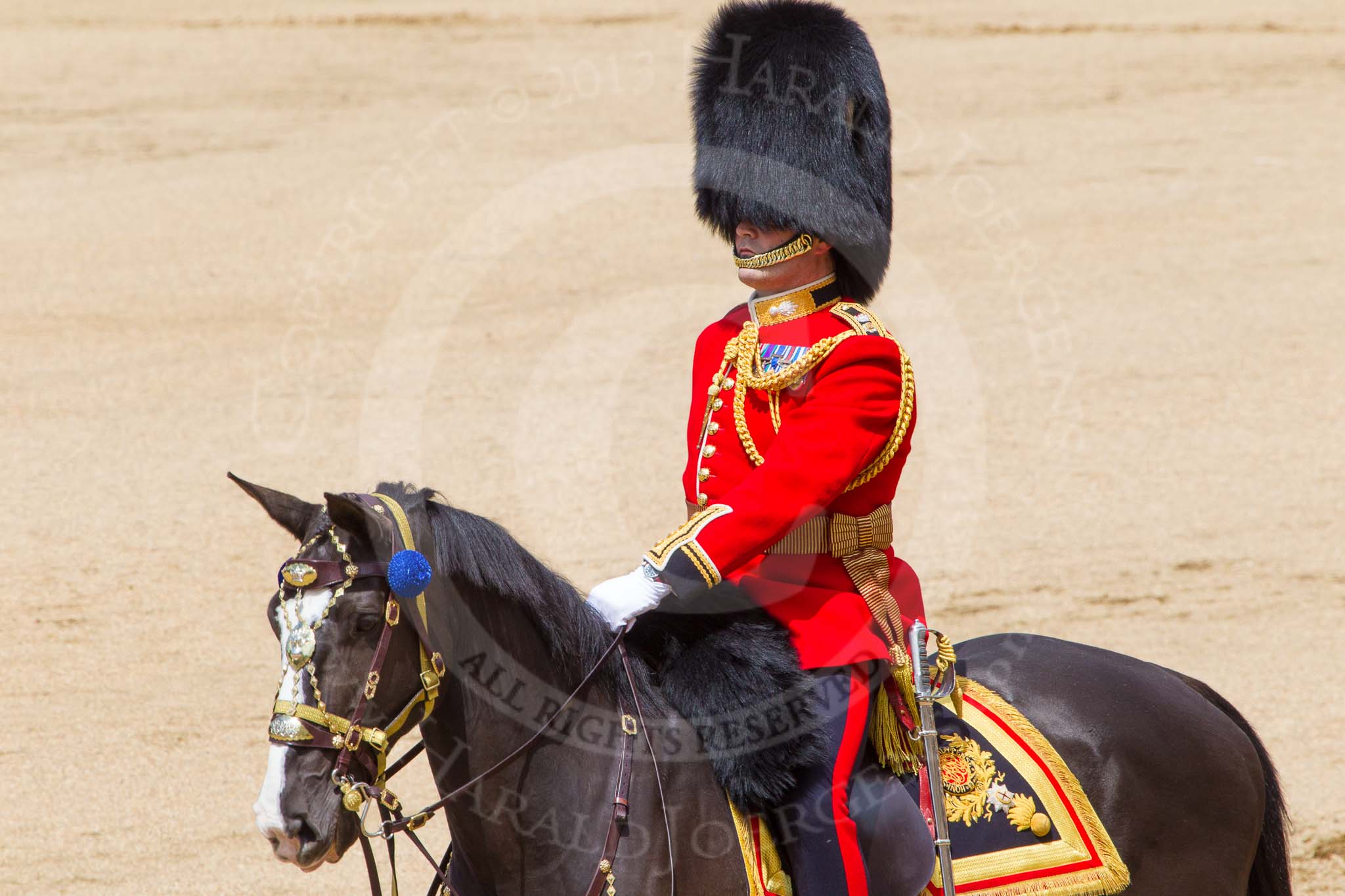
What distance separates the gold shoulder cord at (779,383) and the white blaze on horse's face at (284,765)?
2.96 feet

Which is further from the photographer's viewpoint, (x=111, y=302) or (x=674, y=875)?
(x=111, y=302)

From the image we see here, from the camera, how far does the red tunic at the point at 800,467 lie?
2.87 meters

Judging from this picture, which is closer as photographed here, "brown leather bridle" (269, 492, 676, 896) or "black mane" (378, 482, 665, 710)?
"brown leather bridle" (269, 492, 676, 896)

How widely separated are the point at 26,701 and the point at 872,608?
13.0 ft

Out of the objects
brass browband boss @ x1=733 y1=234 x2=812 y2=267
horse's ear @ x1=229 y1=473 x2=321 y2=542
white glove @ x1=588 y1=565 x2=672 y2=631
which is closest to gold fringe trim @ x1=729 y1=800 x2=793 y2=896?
white glove @ x1=588 y1=565 x2=672 y2=631

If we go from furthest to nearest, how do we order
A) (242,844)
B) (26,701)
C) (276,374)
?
1. (276,374)
2. (26,701)
3. (242,844)

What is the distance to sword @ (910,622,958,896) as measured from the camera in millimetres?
3047

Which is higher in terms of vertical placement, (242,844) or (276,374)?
(276,374)

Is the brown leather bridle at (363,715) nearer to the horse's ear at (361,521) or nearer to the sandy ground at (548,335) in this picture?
the horse's ear at (361,521)

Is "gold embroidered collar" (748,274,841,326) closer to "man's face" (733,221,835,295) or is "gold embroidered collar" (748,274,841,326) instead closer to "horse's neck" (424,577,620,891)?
"man's face" (733,221,835,295)

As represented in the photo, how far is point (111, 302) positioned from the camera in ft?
33.9

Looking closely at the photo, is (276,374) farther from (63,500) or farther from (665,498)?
(665,498)

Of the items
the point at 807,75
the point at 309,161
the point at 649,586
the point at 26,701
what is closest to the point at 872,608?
the point at 649,586

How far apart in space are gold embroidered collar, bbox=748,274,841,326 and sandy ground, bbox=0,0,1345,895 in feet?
8.80
